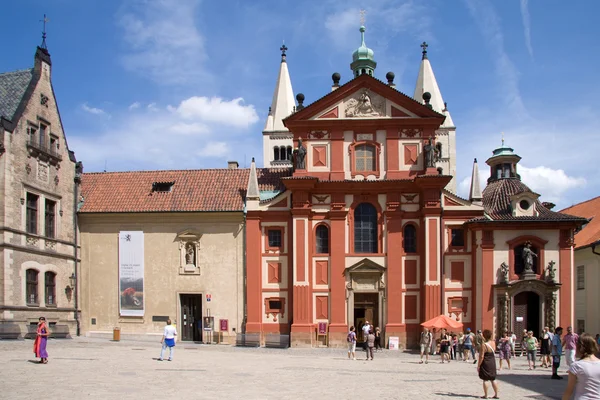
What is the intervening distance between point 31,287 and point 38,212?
3935mm

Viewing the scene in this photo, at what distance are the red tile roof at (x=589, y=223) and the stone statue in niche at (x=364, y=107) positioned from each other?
1616cm

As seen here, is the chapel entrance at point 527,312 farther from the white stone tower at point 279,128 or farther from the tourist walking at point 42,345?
the white stone tower at point 279,128

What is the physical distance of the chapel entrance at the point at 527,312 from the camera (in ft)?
117

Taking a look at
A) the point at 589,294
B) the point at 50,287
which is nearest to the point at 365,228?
the point at 589,294

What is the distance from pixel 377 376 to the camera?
2234 centimetres

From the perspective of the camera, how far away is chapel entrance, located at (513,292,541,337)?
117 ft

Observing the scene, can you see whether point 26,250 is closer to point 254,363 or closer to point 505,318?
point 254,363

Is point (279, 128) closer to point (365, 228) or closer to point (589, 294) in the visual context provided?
point (365, 228)

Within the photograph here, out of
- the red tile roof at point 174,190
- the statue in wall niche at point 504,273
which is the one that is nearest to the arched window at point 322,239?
the red tile roof at point 174,190

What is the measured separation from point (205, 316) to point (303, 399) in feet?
74.6

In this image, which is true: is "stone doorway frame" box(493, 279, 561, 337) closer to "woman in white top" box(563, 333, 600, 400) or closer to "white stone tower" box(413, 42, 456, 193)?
"white stone tower" box(413, 42, 456, 193)

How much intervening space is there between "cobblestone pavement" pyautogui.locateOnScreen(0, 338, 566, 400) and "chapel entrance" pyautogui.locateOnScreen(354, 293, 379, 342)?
697 centimetres

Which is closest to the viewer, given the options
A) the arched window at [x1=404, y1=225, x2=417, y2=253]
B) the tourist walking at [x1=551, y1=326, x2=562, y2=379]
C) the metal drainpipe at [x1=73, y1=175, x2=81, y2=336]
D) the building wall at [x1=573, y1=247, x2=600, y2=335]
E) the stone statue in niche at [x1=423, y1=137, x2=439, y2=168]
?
the tourist walking at [x1=551, y1=326, x2=562, y2=379]

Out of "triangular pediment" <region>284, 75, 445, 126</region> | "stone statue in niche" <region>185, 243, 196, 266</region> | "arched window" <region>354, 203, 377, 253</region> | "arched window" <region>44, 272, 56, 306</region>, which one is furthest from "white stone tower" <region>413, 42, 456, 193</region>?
"arched window" <region>44, 272, 56, 306</region>
